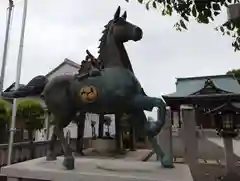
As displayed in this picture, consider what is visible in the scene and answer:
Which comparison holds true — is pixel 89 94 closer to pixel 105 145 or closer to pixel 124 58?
pixel 124 58

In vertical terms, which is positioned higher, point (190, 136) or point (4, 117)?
point (4, 117)

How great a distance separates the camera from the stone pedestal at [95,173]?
2.22 m

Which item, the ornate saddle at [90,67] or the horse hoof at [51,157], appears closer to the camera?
the ornate saddle at [90,67]

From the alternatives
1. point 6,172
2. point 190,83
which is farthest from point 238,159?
point 190,83

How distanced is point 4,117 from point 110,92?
204 inches

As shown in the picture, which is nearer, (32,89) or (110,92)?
(110,92)

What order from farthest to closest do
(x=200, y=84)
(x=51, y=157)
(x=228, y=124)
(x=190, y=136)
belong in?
1. (x=200, y=84)
2. (x=228, y=124)
3. (x=51, y=157)
4. (x=190, y=136)

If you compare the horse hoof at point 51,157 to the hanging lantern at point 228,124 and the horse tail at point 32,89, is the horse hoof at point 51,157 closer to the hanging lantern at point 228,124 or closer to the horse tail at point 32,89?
the horse tail at point 32,89

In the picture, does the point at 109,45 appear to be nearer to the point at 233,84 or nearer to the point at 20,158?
the point at 20,158

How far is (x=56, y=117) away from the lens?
2.83m

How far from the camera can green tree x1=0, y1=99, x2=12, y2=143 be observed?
259 inches

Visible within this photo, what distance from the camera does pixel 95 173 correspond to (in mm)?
2357

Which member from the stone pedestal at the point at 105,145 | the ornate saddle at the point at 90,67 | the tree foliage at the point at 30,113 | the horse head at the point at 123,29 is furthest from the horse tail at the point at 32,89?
the tree foliage at the point at 30,113

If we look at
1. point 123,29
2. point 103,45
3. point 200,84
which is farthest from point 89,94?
point 200,84
